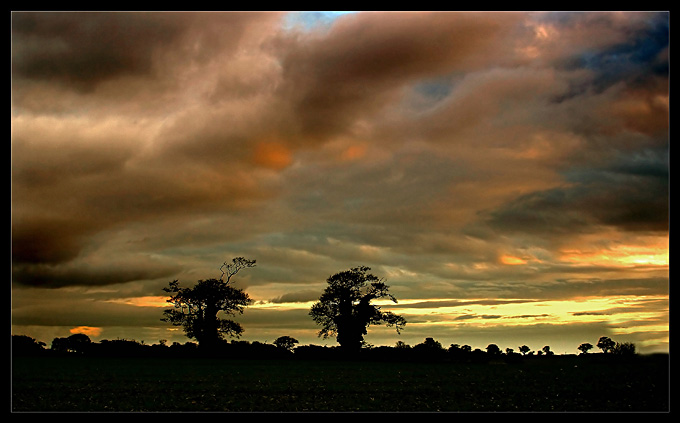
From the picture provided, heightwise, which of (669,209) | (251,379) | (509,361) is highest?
(669,209)

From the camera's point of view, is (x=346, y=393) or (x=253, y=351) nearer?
(x=346, y=393)

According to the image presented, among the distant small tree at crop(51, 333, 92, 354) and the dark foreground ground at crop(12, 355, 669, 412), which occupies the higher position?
the dark foreground ground at crop(12, 355, 669, 412)

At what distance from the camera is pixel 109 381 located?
40.1 metres

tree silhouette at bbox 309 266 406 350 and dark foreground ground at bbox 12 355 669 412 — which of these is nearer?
dark foreground ground at bbox 12 355 669 412

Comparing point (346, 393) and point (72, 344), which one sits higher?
point (346, 393)

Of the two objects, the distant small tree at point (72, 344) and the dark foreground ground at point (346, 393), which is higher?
the dark foreground ground at point (346, 393)

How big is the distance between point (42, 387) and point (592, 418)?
1239 inches

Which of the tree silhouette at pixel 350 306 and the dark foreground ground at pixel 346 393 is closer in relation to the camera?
the dark foreground ground at pixel 346 393

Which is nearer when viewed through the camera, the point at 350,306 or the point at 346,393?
the point at 346,393

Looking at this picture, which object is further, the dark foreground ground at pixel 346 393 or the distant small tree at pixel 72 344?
the distant small tree at pixel 72 344

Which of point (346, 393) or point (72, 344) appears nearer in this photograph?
point (346, 393)

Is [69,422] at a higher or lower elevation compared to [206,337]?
higher

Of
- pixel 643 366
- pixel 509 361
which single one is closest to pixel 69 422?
pixel 643 366
